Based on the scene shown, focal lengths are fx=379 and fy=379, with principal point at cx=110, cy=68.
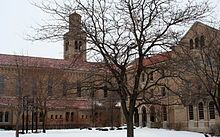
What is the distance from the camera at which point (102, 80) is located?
17.4 metres

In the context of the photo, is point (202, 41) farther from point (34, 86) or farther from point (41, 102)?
point (41, 102)

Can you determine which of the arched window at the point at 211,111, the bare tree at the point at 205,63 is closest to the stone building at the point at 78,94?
the arched window at the point at 211,111

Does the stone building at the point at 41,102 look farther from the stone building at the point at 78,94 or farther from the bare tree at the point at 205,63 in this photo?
the bare tree at the point at 205,63

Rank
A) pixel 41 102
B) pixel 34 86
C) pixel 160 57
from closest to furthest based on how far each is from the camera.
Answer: pixel 160 57 < pixel 34 86 < pixel 41 102

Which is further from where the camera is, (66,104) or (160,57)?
(66,104)

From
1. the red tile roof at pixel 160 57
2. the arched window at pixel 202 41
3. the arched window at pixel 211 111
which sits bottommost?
the arched window at pixel 211 111

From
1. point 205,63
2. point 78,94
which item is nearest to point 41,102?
point 205,63

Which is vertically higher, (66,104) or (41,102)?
(41,102)

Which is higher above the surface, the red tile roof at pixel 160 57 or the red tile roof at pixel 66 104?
the red tile roof at pixel 160 57

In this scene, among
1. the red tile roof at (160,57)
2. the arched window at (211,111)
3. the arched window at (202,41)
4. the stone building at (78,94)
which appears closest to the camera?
the red tile roof at (160,57)

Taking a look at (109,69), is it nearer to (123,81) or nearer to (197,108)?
(123,81)

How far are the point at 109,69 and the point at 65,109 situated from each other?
51435mm

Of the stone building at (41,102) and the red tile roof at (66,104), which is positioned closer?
the stone building at (41,102)

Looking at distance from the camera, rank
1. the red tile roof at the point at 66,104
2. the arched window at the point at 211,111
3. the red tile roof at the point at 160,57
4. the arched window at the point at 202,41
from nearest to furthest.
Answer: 1. the red tile roof at the point at 160,57
2. the arched window at the point at 202,41
3. the arched window at the point at 211,111
4. the red tile roof at the point at 66,104
